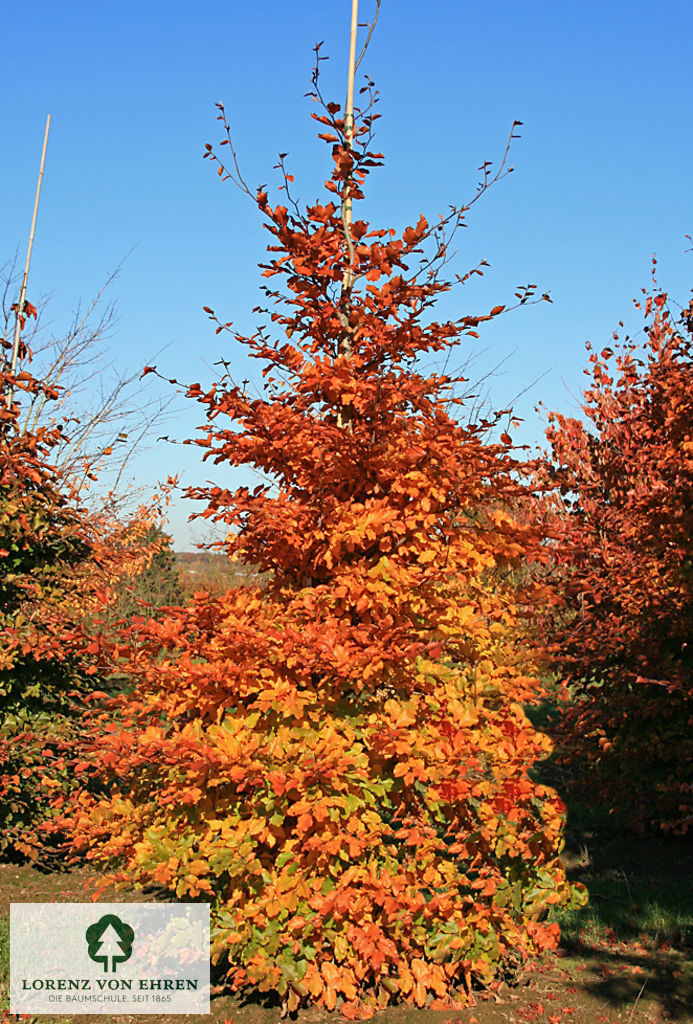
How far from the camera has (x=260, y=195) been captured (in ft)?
13.3

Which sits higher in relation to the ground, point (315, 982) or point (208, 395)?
point (208, 395)

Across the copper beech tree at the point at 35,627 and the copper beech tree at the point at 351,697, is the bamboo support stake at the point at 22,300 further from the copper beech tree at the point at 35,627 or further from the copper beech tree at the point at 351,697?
the copper beech tree at the point at 351,697

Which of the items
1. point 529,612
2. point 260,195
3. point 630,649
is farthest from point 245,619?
point 630,649

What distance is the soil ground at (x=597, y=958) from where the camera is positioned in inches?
153

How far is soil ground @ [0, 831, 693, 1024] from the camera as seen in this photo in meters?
3.88

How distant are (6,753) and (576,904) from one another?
4.44 metres

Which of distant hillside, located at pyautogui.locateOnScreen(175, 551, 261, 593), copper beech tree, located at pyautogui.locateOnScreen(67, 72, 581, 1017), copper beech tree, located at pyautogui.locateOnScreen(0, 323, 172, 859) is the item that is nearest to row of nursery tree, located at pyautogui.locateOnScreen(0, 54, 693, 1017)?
copper beech tree, located at pyautogui.locateOnScreen(67, 72, 581, 1017)

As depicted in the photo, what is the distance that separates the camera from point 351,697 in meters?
3.92

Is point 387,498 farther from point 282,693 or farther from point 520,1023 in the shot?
point 520,1023

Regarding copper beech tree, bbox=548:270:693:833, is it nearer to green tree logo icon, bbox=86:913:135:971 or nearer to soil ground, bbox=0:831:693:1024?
soil ground, bbox=0:831:693:1024

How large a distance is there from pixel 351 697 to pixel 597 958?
8.23ft

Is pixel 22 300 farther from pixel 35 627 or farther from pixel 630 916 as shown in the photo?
pixel 630 916
